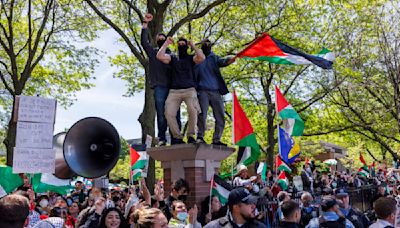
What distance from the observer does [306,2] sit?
2142 centimetres

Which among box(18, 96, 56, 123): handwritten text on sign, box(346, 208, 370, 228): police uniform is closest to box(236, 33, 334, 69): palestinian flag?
box(346, 208, 370, 228): police uniform

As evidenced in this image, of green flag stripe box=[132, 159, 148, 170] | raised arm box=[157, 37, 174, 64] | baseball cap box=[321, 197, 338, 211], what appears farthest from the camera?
green flag stripe box=[132, 159, 148, 170]

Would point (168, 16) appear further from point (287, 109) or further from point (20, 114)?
point (20, 114)

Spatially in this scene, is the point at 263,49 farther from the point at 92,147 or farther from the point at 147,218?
the point at 147,218

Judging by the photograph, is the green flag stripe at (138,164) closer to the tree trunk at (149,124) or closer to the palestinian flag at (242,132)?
the palestinian flag at (242,132)

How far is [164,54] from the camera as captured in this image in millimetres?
7949

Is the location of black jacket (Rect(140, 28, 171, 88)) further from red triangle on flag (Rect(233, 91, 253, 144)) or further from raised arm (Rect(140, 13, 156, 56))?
red triangle on flag (Rect(233, 91, 253, 144))

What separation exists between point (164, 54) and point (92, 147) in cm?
191

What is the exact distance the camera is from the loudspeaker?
7.18 m

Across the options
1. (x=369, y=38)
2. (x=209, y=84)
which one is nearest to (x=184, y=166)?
(x=209, y=84)

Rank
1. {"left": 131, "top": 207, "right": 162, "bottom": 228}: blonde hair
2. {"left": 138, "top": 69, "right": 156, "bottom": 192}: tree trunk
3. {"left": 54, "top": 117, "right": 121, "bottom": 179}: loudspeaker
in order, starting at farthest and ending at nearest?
{"left": 138, "top": 69, "right": 156, "bottom": 192}: tree trunk, {"left": 54, "top": 117, "right": 121, "bottom": 179}: loudspeaker, {"left": 131, "top": 207, "right": 162, "bottom": 228}: blonde hair

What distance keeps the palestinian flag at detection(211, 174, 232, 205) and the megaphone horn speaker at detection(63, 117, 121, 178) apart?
1522 millimetres

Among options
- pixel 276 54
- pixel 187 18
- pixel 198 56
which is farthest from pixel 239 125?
pixel 187 18

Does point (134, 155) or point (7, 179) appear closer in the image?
point (7, 179)
